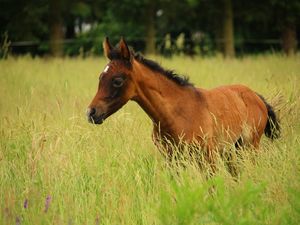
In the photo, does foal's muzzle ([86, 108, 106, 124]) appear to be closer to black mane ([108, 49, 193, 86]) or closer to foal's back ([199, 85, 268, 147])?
black mane ([108, 49, 193, 86])

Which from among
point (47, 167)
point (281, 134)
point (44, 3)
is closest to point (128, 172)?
point (47, 167)

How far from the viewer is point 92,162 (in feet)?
16.2

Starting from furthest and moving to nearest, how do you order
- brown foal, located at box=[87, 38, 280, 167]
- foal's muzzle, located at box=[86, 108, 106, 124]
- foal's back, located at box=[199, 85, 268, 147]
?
foal's back, located at box=[199, 85, 268, 147], brown foal, located at box=[87, 38, 280, 167], foal's muzzle, located at box=[86, 108, 106, 124]

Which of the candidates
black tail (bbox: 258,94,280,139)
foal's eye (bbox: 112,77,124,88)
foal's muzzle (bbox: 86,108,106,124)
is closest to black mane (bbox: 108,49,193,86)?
foal's eye (bbox: 112,77,124,88)

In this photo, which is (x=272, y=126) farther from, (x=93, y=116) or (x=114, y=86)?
(x=93, y=116)

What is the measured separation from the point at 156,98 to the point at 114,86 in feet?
1.48

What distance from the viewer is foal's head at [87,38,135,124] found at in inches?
187

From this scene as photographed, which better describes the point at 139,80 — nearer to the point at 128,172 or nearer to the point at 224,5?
the point at 128,172

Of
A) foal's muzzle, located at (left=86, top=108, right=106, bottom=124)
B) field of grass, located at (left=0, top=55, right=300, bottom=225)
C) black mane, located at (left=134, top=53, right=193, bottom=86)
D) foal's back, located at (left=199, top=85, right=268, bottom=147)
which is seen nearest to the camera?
field of grass, located at (left=0, top=55, right=300, bottom=225)

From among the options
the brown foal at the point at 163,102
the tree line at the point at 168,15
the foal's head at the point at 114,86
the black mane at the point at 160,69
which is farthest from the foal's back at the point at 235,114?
the tree line at the point at 168,15

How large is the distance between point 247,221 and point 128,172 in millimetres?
1754

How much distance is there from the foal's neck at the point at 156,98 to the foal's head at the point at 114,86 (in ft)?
0.39

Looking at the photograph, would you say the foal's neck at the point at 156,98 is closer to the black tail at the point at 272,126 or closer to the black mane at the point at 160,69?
the black mane at the point at 160,69

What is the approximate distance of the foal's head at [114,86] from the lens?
476cm
